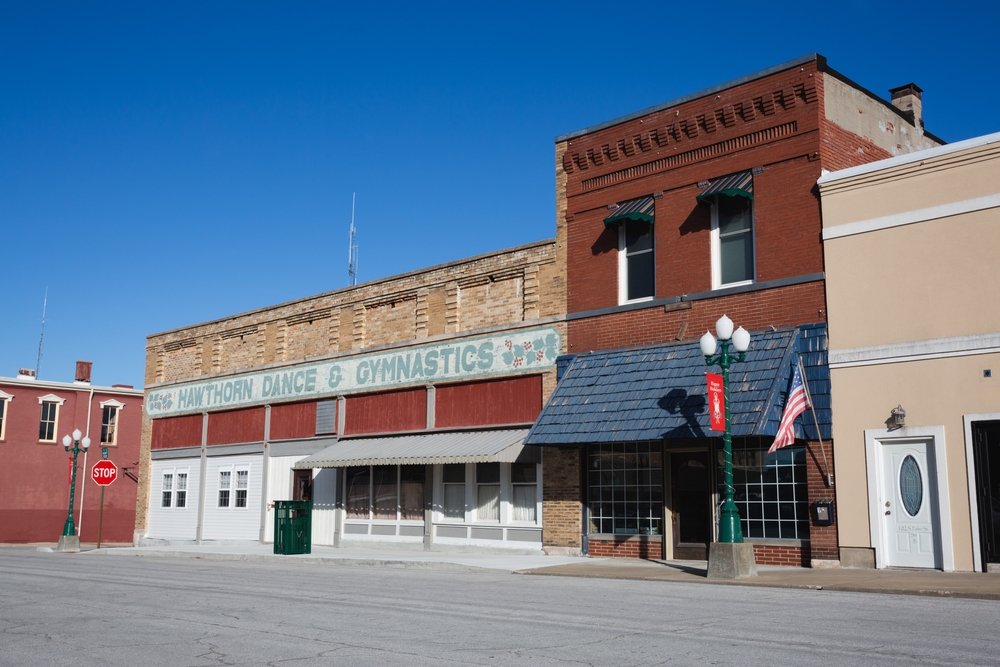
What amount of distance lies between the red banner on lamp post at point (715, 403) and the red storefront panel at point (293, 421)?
52.2 ft

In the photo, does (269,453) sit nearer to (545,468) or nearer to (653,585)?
(545,468)

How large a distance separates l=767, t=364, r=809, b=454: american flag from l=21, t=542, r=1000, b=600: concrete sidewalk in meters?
2.25

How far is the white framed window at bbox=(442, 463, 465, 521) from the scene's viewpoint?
24250 mm

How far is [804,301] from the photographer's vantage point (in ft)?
59.6

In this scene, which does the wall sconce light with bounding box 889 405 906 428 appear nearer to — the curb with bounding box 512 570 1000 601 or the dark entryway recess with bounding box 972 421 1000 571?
the dark entryway recess with bounding box 972 421 1000 571

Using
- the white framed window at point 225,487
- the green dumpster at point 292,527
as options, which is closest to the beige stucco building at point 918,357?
the green dumpster at point 292,527

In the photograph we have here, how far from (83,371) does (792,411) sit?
153ft

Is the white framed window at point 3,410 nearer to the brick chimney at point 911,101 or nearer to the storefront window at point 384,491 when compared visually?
the storefront window at point 384,491

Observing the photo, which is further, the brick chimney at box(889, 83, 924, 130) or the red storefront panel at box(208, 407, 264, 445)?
the red storefront panel at box(208, 407, 264, 445)

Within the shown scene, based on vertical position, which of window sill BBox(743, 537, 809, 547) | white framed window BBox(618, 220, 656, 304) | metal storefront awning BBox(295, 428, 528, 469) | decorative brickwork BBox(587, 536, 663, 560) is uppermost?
white framed window BBox(618, 220, 656, 304)

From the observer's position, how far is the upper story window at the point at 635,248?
829 inches

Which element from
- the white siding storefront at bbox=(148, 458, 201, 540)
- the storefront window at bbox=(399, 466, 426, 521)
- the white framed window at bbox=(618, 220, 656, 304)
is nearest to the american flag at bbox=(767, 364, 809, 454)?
the white framed window at bbox=(618, 220, 656, 304)

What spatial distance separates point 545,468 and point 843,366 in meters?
7.42

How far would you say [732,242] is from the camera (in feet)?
64.7
